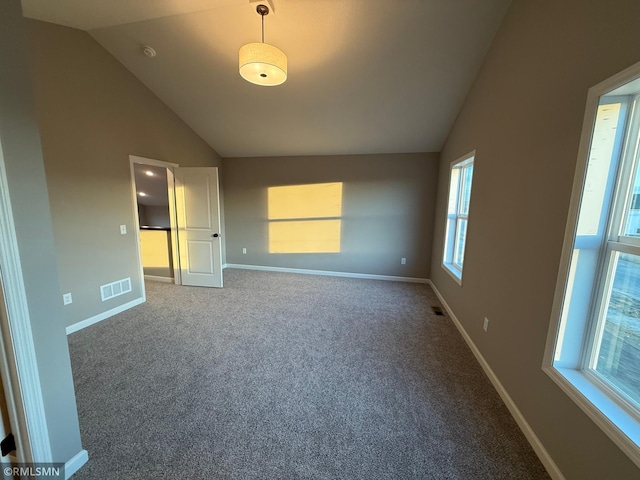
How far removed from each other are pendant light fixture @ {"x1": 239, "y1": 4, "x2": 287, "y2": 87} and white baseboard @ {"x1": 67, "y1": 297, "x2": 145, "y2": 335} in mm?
3231

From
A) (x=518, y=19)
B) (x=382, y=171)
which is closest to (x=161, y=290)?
(x=382, y=171)

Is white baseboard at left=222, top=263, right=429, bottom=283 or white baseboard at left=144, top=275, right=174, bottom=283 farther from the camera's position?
white baseboard at left=222, top=263, right=429, bottom=283

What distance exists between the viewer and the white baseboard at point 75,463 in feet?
4.18

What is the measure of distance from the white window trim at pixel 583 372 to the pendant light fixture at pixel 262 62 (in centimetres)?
200

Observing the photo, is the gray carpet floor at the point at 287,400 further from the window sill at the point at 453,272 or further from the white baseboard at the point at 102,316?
the window sill at the point at 453,272

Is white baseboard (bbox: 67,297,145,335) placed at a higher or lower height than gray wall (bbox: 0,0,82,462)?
lower

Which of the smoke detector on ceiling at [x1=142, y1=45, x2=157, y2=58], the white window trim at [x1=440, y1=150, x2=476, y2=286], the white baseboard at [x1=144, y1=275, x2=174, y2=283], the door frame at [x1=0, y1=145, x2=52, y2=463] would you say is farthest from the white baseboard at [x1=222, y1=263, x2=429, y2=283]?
the door frame at [x1=0, y1=145, x2=52, y2=463]

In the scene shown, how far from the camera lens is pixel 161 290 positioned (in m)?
4.01

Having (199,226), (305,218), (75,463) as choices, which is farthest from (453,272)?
(199,226)

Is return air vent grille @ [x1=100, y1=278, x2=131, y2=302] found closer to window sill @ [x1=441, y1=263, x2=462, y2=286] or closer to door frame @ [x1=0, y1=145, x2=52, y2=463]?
door frame @ [x1=0, y1=145, x2=52, y2=463]

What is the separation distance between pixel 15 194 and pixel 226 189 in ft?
14.3

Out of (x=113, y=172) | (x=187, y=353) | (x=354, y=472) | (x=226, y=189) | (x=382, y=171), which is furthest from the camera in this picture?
(x=226, y=189)

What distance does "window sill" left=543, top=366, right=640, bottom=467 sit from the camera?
38.7 inches

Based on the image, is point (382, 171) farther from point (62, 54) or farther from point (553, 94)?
point (62, 54)
